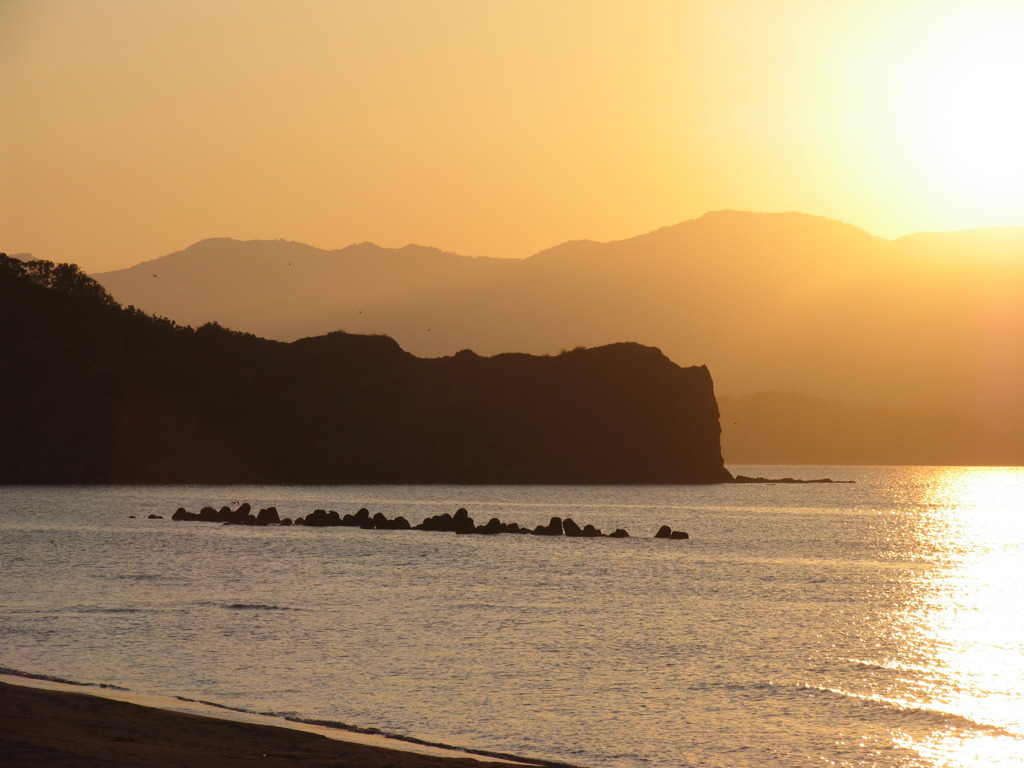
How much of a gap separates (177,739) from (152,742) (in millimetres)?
511

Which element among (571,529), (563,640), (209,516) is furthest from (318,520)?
(563,640)

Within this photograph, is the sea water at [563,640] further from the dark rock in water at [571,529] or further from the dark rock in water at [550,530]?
the dark rock in water at [550,530]

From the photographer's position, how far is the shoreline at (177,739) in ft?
53.3

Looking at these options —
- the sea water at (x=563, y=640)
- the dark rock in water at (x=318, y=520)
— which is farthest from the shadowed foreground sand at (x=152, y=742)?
the dark rock in water at (x=318, y=520)

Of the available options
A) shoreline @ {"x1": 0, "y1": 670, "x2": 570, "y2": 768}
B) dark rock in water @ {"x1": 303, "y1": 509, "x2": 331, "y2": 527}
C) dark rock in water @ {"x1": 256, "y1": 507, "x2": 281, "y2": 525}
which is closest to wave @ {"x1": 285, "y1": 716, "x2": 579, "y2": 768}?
shoreline @ {"x1": 0, "y1": 670, "x2": 570, "y2": 768}

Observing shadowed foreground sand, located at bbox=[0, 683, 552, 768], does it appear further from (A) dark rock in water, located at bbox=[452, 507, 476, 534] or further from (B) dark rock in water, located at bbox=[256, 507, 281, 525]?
(B) dark rock in water, located at bbox=[256, 507, 281, 525]

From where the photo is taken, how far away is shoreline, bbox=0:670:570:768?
53.3 ft

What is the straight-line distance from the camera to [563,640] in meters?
33.1

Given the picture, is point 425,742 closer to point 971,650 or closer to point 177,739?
point 177,739

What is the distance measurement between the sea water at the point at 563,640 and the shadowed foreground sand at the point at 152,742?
250 cm

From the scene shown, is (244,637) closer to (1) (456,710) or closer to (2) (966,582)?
(1) (456,710)

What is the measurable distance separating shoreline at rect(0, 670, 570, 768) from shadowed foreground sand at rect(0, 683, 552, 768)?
0.01 metres

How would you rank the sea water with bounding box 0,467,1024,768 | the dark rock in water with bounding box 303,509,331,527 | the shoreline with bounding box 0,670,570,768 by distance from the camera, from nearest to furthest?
the shoreline with bounding box 0,670,570,768
the sea water with bounding box 0,467,1024,768
the dark rock in water with bounding box 303,509,331,527

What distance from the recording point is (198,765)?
16016mm
